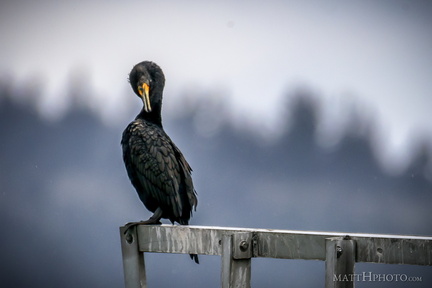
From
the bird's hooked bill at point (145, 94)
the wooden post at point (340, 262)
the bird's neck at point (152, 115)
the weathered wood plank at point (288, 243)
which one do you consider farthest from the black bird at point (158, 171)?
the wooden post at point (340, 262)

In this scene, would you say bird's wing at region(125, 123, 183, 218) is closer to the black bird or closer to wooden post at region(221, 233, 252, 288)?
the black bird

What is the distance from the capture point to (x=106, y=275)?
44.8ft

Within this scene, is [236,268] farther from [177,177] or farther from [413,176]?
[413,176]

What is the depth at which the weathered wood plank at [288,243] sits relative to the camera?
316cm

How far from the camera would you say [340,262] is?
3143mm

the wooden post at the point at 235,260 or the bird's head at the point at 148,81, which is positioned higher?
the bird's head at the point at 148,81

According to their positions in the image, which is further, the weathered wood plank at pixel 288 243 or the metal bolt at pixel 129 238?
the metal bolt at pixel 129 238

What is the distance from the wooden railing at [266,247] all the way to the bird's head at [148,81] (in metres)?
1.31

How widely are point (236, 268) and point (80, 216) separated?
11154 mm

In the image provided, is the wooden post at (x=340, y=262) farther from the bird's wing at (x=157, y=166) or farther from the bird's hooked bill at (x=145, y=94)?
the bird's hooked bill at (x=145, y=94)

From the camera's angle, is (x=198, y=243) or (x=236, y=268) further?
(x=198, y=243)

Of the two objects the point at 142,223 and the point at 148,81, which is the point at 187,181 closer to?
the point at 142,223

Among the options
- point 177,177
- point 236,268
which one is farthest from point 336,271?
point 177,177

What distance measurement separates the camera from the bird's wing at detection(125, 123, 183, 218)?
177 inches
